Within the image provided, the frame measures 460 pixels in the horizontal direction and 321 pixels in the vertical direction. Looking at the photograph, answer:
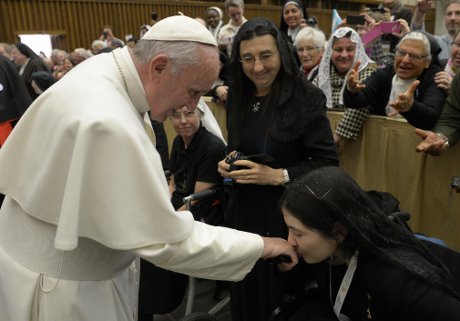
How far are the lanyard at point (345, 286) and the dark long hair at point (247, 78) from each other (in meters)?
0.81

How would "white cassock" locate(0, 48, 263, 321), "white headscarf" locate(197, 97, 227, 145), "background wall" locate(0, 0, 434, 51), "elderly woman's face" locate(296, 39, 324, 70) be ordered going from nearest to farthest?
1. "white cassock" locate(0, 48, 263, 321)
2. "white headscarf" locate(197, 97, 227, 145)
3. "elderly woman's face" locate(296, 39, 324, 70)
4. "background wall" locate(0, 0, 434, 51)

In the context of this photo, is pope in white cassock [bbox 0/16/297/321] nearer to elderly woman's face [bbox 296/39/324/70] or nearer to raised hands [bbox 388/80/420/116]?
raised hands [bbox 388/80/420/116]

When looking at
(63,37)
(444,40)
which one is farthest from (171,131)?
(63,37)

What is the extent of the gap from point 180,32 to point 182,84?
0.16 meters

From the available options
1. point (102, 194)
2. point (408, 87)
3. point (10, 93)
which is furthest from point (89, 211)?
point (10, 93)

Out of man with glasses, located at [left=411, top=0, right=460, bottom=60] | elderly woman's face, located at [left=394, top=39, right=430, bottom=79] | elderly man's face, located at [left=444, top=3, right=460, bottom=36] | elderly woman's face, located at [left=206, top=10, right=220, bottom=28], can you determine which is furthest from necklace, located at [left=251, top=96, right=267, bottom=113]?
elderly woman's face, located at [left=206, top=10, right=220, bottom=28]

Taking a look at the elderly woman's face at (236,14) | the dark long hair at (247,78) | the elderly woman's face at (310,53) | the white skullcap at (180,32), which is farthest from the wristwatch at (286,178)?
the elderly woman's face at (236,14)

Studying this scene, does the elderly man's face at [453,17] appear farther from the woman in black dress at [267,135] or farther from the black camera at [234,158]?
the black camera at [234,158]

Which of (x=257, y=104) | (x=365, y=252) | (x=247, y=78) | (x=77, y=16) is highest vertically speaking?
(x=77, y=16)

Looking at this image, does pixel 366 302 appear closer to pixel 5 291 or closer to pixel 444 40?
pixel 5 291

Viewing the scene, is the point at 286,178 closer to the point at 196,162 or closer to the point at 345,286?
the point at 345,286

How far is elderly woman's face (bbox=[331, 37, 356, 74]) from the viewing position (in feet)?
10.2

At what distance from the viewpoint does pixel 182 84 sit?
4.27ft

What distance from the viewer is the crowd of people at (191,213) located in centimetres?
118
